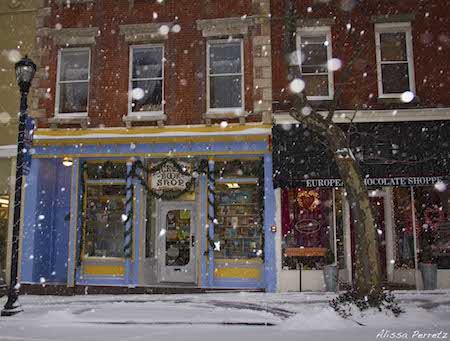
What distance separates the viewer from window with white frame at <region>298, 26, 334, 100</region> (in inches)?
475

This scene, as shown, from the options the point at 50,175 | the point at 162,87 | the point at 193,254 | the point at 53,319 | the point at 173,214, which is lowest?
the point at 53,319

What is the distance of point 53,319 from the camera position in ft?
26.1

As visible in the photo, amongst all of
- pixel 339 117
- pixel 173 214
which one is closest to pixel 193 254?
pixel 173 214

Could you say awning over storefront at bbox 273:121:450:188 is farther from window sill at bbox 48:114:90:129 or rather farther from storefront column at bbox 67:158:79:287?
storefront column at bbox 67:158:79:287

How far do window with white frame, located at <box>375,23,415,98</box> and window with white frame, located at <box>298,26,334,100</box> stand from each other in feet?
4.60

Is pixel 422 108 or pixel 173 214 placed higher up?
pixel 422 108

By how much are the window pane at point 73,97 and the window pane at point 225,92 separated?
3.95 m

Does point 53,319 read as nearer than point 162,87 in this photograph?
Yes

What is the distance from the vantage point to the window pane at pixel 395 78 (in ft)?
39.1

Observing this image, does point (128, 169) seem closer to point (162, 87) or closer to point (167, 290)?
point (162, 87)

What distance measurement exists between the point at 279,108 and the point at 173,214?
4.46 m

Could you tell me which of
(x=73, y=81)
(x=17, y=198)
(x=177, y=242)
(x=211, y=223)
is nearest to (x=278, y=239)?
(x=211, y=223)

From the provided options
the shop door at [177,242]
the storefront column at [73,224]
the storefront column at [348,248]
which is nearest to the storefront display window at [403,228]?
the storefront column at [348,248]

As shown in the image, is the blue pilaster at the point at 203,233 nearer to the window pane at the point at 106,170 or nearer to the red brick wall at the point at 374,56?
the window pane at the point at 106,170
